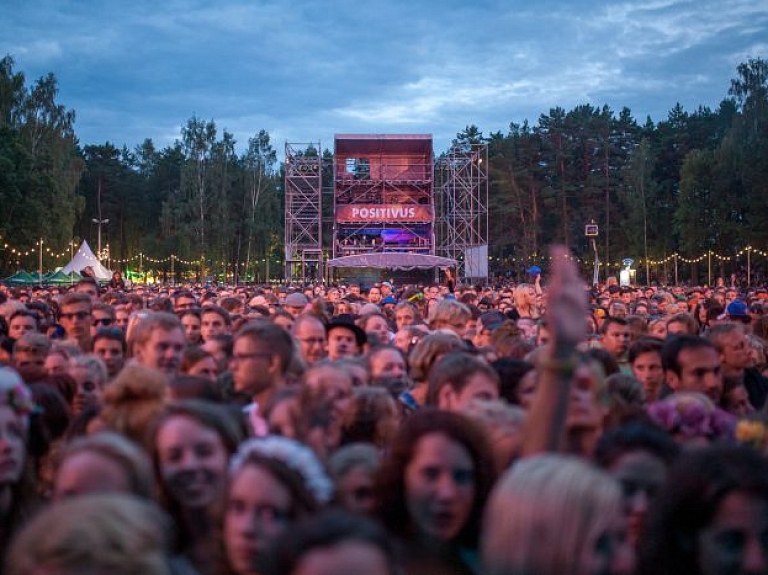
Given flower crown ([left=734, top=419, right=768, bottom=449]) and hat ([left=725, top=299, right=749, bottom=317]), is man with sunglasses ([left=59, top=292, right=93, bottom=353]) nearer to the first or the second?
flower crown ([left=734, top=419, right=768, bottom=449])

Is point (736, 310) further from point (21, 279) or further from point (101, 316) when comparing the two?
point (21, 279)

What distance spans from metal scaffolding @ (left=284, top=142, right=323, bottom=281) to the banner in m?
2.19

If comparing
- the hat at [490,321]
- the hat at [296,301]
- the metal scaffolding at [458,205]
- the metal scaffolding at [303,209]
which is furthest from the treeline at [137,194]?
the hat at [490,321]

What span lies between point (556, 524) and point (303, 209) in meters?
51.5

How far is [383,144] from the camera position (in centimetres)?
4959

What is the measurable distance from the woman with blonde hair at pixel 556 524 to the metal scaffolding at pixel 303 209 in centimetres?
4665

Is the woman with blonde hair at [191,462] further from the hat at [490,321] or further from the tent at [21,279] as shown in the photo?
the tent at [21,279]

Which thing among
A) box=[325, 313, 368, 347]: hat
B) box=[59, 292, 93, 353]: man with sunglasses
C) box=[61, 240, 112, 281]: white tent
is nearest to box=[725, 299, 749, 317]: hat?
A: box=[325, 313, 368, 347]: hat

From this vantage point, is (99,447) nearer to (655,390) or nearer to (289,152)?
(655,390)

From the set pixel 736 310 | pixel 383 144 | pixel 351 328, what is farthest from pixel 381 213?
pixel 351 328

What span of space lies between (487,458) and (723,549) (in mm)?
830

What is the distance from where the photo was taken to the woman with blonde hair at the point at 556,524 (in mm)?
2068

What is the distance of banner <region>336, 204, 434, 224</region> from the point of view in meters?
48.1

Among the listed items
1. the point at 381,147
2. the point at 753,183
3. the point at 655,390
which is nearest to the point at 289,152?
the point at 381,147
